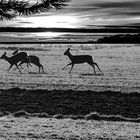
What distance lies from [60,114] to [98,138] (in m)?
4.02

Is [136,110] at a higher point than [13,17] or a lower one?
lower

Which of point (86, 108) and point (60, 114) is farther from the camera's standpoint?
point (86, 108)

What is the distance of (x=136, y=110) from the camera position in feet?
44.8

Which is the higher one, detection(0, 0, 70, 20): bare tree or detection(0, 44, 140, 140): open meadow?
detection(0, 0, 70, 20): bare tree

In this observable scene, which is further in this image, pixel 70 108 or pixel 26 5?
pixel 70 108

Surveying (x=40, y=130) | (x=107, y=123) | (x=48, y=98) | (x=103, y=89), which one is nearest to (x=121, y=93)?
(x=103, y=89)

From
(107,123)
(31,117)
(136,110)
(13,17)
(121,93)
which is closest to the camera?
(13,17)

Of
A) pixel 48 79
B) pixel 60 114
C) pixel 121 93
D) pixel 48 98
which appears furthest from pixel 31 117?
pixel 48 79

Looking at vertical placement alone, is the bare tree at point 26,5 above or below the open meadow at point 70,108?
above

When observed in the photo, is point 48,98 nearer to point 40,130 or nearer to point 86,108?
point 86,108

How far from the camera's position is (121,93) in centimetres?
1742

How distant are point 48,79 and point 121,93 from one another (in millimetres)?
5830

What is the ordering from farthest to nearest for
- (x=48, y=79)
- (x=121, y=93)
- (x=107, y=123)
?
1. (x=48, y=79)
2. (x=121, y=93)
3. (x=107, y=123)

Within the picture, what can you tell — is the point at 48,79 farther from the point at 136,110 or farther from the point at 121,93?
the point at 136,110
